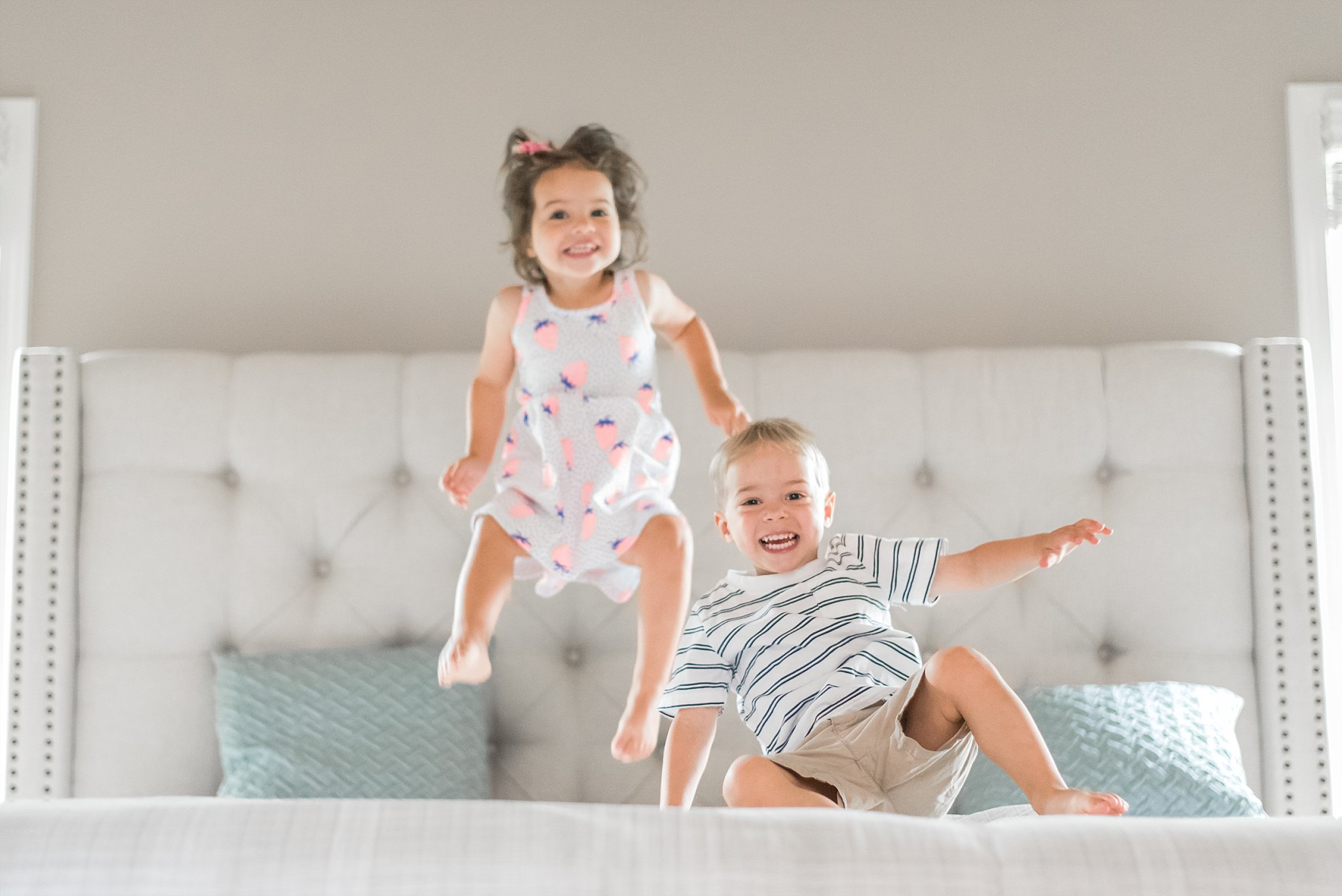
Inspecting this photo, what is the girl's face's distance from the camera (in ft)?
4.68

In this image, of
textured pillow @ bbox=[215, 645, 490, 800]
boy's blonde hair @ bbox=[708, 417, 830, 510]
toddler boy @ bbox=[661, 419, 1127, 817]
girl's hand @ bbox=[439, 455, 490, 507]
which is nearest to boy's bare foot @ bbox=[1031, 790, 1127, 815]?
toddler boy @ bbox=[661, 419, 1127, 817]

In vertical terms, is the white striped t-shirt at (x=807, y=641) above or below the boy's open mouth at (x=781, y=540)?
below

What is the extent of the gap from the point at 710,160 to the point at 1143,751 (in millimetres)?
1224

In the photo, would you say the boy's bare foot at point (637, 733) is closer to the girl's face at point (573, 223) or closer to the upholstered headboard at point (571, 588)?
the upholstered headboard at point (571, 588)

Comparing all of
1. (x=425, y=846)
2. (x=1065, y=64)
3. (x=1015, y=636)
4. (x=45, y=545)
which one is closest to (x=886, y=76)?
(x=1065, y=64)

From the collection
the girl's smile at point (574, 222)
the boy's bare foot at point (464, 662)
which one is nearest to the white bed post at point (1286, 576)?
the girl's smile at point (574, 222)

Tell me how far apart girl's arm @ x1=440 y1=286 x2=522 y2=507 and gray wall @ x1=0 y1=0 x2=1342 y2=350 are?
0.54 meters

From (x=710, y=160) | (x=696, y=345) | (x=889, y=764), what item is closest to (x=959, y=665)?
(x=889, y=764)

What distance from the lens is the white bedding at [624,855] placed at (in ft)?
1.88

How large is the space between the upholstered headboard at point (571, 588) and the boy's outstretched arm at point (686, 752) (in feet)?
1.37

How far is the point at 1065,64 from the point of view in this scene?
84.0 inches

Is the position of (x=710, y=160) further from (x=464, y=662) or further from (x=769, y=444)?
(x=464, y=662)

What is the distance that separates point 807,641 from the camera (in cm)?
134

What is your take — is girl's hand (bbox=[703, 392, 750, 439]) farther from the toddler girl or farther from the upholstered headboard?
the upholstered headboard
